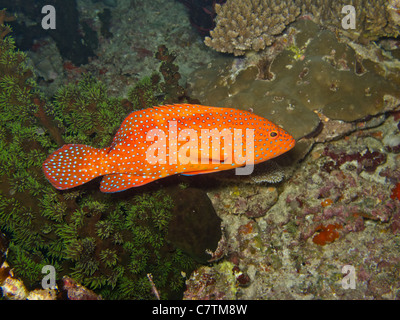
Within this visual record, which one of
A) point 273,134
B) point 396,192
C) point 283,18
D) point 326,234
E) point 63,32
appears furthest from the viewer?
point 63,32

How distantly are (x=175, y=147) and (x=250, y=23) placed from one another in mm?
5303

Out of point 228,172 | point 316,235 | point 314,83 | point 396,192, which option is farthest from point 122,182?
point 396,192

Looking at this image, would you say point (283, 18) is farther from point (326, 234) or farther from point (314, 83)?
point (326, 234)

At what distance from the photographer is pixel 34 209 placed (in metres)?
5.13

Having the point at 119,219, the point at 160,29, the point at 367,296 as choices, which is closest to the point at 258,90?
the point at 119,219

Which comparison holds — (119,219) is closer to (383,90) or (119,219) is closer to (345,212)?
(345,212)

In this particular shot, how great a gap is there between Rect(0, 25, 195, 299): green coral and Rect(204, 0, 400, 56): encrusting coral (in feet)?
11.1

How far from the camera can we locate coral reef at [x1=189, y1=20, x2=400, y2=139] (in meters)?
6.08

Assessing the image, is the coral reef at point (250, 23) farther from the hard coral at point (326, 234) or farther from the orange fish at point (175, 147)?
the hard coral at point (326, 234)

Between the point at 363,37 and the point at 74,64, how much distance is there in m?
11.6

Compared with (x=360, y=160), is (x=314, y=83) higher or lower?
higher

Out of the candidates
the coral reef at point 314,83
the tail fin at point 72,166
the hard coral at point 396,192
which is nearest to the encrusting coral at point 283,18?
the coral reef at point 314,83

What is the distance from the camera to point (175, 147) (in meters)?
4.45

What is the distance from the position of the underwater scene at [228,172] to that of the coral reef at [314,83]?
0.04 m
